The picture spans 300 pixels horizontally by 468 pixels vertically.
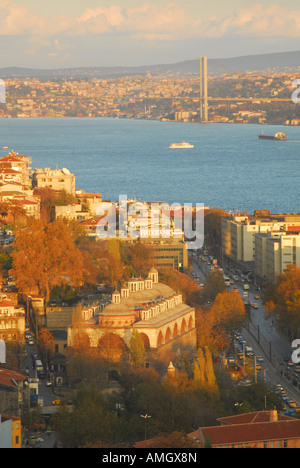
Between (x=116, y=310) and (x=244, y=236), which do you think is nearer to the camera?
(x=116, y=310)

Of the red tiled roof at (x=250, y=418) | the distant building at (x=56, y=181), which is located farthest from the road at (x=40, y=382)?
the distant building at (x=56, y=181)

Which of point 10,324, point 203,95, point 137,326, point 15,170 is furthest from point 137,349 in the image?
point 203,95

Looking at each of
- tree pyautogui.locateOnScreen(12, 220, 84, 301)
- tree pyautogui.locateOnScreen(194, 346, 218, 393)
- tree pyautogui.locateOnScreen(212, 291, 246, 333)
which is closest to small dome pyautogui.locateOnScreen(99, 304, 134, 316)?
tree pyautogui.locateOnScreen(212, 291, 246, 333)

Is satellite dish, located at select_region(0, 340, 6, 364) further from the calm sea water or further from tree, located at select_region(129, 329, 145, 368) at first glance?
the calm sea water

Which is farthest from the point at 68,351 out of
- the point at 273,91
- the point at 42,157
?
the point at 273,91

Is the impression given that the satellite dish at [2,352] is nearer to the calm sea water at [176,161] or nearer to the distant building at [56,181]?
the distant building at [56,181]

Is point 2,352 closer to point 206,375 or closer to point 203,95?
point 206,375

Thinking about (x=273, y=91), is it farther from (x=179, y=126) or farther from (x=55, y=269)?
(x=55, y=269)
